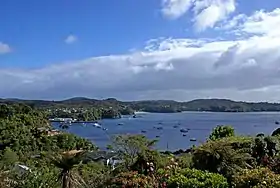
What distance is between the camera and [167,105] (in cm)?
13662

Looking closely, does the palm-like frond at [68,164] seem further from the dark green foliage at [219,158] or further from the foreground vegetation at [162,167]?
the dark green foliage at [219,158]

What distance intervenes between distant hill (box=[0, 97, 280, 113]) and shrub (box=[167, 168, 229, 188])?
9159 cm

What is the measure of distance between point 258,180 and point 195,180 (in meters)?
1.16

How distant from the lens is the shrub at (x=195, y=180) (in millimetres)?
7309

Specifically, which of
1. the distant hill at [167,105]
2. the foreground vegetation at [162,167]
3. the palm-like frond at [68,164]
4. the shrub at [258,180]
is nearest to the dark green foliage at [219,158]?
the foreground vegetation at [162,167]

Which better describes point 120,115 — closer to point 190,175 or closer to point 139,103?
point 139,103

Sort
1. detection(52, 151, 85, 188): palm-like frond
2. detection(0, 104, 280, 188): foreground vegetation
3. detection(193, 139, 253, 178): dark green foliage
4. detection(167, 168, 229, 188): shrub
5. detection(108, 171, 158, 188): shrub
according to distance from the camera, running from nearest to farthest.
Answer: detection(167, 168, 229, 188): shrub < detection(0, 104, 280, 188): foreground vegetation < detection(108, 171, 158, 188): shrub < detection(52, 151, 85, 188): palm-like frond < detection(193, 139, 253, 178): dark green foliage

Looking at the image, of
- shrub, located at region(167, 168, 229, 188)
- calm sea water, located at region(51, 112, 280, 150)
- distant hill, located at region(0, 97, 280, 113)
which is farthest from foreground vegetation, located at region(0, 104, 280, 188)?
distant hill, located at region(0, 97, 280, 113)

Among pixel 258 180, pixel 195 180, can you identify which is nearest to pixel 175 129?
pixel 195 180

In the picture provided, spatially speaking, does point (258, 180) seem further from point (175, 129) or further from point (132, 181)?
point (175, 129)

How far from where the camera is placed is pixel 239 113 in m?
123

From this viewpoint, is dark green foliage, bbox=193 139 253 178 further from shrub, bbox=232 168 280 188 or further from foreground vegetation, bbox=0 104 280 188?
shrub, bbox=232 168 280 188

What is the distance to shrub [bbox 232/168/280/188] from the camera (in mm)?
6266

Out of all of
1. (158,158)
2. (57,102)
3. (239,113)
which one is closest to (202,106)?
(239,113)
